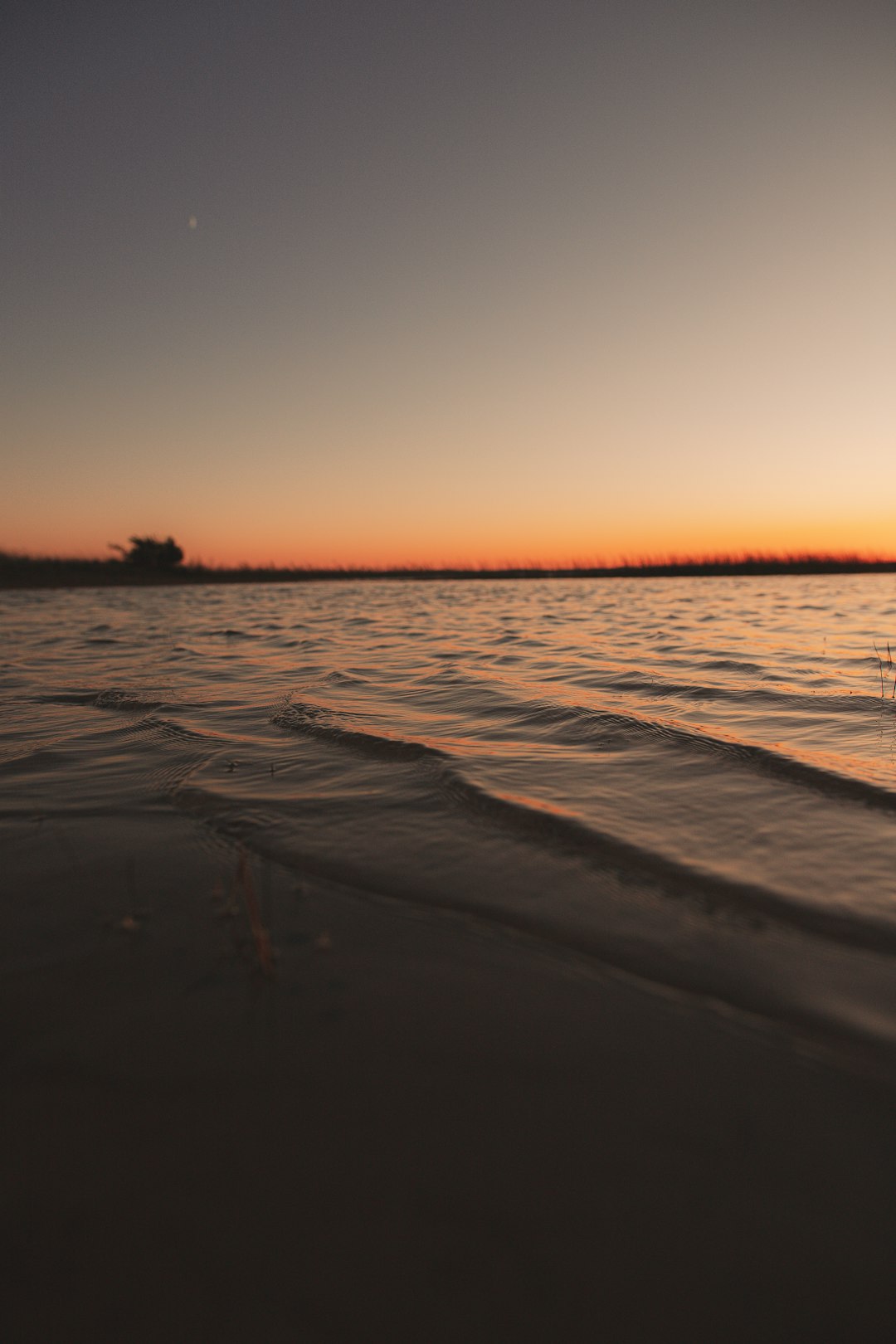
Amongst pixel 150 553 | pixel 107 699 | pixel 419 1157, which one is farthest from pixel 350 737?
pixel 150 553

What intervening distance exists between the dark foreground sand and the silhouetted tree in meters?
50.2

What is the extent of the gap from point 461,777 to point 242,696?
12.8 ft

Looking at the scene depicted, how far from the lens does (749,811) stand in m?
3.74

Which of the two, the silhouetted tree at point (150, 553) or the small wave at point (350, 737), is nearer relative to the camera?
the small wave at point (350, 737)

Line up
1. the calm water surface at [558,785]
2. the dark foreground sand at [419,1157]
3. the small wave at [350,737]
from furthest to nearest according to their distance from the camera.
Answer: the small wave at [350,737], the calm water surface at [558,785], the dark foreground sand at [419,1157]

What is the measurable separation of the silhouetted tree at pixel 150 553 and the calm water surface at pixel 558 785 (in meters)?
40.6

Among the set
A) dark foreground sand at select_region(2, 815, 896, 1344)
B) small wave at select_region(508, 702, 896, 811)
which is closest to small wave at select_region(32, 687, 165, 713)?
small wave at select_region(508, 702, 896, 811)

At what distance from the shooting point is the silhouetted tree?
4728 centimetres

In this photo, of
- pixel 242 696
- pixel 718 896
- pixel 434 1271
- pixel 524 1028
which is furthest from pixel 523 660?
pixel 434 1271

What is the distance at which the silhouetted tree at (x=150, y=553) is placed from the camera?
47.3 m

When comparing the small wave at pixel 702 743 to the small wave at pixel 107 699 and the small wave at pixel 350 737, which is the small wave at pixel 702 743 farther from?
the small wave at pixel 107 699

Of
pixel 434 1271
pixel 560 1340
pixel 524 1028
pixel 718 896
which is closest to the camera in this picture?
pixel 560 1340

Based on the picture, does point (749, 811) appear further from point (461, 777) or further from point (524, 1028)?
point (524, 1028)

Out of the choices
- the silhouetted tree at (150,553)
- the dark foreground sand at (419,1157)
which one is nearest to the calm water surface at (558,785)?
the dark foreground sand at (419,1157)
